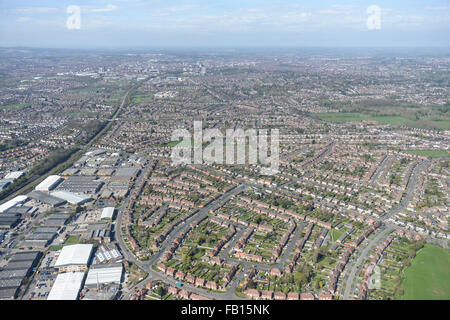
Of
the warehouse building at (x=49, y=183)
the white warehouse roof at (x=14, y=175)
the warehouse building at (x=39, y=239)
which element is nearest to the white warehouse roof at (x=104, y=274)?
the warehouse building at (x=39, y=239)

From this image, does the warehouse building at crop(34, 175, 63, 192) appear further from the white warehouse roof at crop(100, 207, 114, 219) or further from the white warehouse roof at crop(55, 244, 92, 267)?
the white warehouse roof at crop(55, 244, 92, 267)

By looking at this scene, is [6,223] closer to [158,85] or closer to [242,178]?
[242,178]

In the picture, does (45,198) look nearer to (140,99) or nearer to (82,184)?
(82,184)

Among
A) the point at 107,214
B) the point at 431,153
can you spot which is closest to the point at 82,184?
the point at 107,214

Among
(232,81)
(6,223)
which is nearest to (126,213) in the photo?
(6,223)

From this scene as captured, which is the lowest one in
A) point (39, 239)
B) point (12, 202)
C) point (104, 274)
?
point (104, 274)

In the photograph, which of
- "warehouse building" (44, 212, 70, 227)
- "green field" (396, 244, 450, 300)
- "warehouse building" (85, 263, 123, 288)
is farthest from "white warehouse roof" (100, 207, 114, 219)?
"green field" (396, 244, 450, 300)
